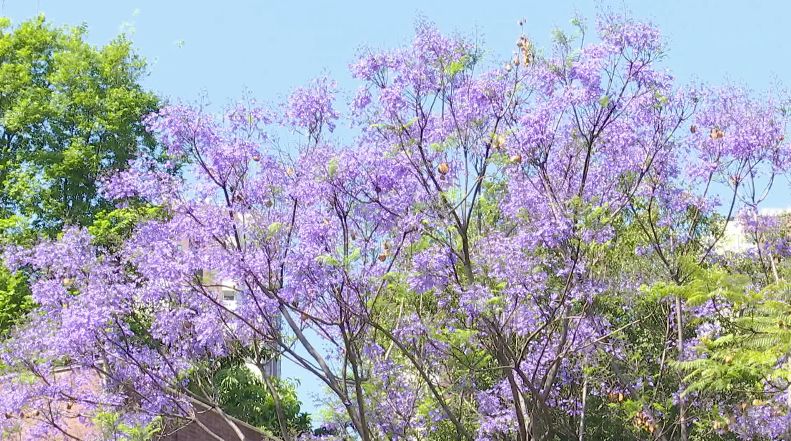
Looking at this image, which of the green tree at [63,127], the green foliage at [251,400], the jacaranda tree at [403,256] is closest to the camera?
the jacaranda tree at [403,256]

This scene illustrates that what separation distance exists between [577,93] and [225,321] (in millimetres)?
5002

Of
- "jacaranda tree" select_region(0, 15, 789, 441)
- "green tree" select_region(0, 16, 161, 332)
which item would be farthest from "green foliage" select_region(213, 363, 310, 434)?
"jacaranda tree" select_region(0, 15, 789, 441)

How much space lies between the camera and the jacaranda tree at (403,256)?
11812mm

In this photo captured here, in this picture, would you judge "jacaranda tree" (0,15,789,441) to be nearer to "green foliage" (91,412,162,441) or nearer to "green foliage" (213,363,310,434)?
"green foliage" (91,412,162,441)

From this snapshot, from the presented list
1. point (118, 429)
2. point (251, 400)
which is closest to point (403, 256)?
point (118, 429)

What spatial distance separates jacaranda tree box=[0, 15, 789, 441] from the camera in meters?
11.8

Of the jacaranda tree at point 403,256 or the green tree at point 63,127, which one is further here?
the green tree at point 63,127

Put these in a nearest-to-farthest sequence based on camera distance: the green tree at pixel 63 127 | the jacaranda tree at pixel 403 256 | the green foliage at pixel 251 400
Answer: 1. the jacaranda tree at pixel 403 256
2. the green foliage at pixel 251 400
3. the green tree at pixel 63 127

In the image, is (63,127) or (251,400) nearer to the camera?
(251,400)

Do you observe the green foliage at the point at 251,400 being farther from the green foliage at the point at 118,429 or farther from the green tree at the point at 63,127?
the green foliage at the point at 118,429

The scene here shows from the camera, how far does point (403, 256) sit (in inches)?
487

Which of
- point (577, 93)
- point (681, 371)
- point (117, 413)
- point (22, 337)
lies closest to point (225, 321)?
point (117, 413)

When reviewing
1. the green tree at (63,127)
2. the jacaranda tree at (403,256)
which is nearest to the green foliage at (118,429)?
the jacaranda tree at (403,256)

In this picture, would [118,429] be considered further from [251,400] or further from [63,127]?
[63,127]
